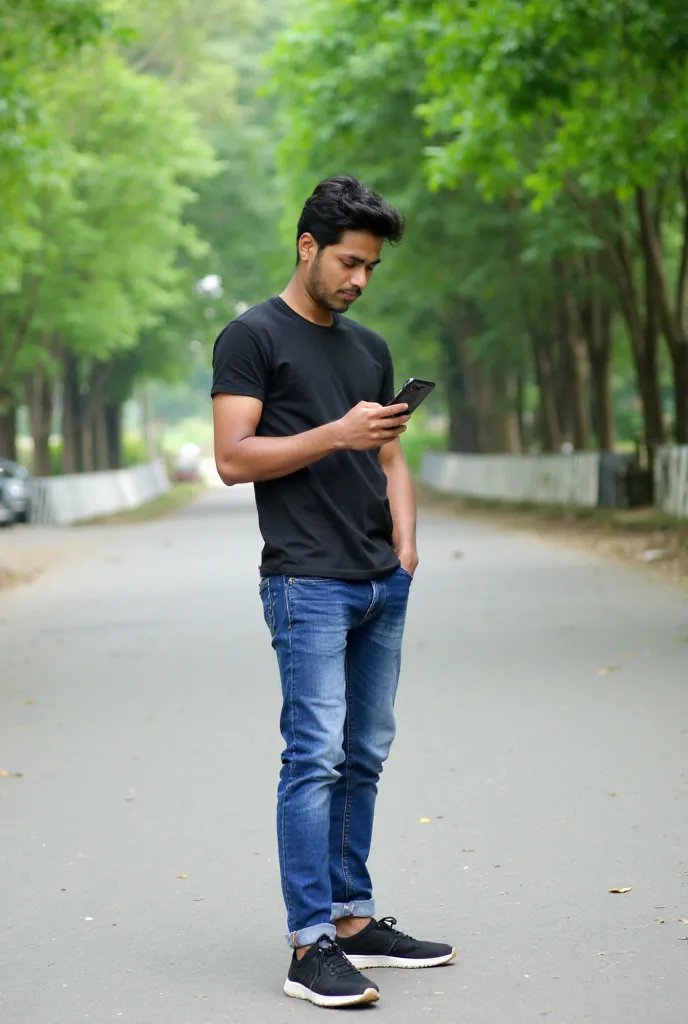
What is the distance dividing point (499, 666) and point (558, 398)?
29.7 m

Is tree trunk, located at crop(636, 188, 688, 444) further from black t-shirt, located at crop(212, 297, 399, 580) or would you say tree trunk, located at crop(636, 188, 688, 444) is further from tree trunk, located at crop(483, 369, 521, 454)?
black t-shirt, located at crop(212, 297, 399, 580)

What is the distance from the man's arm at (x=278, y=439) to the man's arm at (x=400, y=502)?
0.31 m

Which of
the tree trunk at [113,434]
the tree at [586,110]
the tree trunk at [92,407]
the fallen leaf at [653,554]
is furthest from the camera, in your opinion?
the tree trunk at [113,434]

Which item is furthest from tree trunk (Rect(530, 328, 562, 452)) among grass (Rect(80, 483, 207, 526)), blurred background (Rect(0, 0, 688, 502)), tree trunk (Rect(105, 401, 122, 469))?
tree trunk (Rect(105, 401, 122, 469))

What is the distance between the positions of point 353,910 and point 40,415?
135 feet

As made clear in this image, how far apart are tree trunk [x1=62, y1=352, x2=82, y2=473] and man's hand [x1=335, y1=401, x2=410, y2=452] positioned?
141 ft

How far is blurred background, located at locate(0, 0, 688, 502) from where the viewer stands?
815 inches

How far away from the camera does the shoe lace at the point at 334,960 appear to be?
481cm

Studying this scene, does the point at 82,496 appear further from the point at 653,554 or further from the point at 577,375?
the point at 653,554

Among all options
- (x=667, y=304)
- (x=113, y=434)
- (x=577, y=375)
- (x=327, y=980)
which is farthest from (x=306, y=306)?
(x=113, y=434)

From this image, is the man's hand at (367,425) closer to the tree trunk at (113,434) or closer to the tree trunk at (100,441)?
the tree trunk at (100,441)

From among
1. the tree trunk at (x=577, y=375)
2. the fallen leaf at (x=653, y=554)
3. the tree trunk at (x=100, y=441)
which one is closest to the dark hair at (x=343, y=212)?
the fallen leaf at (x=653, y=554)

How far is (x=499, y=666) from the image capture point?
11914mm

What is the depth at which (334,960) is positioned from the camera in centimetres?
483
